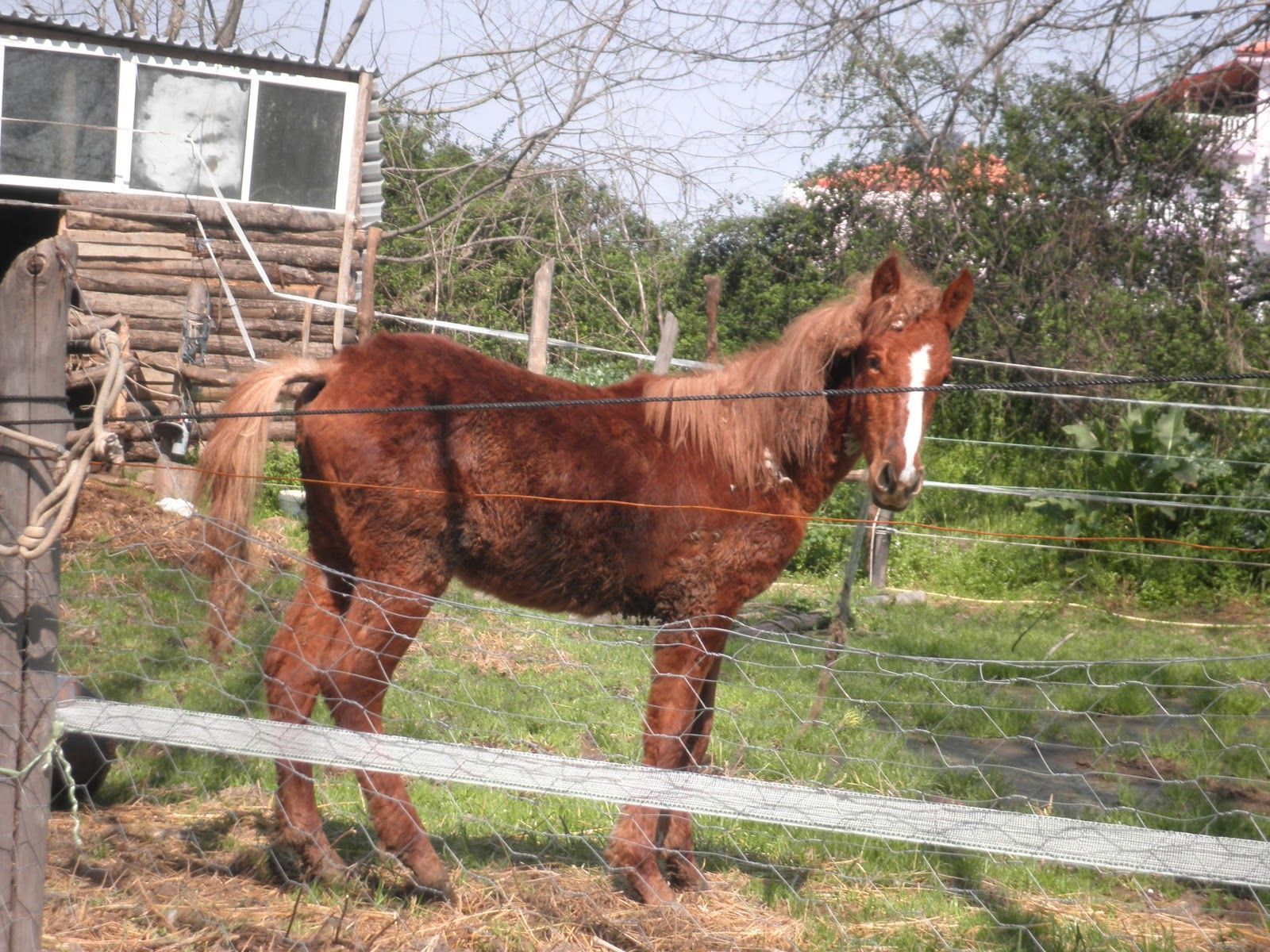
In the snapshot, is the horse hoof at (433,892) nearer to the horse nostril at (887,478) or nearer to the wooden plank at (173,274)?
the horse nostril at (887,478)

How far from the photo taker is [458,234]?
53.2 ft

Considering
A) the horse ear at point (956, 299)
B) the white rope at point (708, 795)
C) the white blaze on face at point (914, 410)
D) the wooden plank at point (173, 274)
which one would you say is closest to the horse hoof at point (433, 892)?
the white rope at point (708, 795)

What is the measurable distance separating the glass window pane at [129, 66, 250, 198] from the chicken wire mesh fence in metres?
6.52

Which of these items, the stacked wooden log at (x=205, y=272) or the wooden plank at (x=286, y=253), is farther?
the wooden plank at (x=286, y=253)

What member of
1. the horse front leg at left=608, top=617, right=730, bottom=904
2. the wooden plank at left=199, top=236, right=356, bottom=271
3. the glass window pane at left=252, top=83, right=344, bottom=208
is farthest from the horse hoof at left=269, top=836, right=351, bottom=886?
the glass window pane at left=252, top=83, right=344, bottom=208

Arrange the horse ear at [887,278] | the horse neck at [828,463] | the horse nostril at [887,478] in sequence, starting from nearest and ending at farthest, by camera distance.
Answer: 1. the horse nostril at [887,478]
2. the horse ear at [887,278]
3. the horse neck at [828,463]

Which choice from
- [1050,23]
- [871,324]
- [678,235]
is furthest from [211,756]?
[678,235]

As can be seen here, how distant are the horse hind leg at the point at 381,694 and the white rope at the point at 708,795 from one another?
577 millimetres

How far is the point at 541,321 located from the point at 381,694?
444cm

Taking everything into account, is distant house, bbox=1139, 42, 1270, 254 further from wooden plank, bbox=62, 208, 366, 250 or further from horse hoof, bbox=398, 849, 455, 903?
horse hoof, bbox=398, 849, 455, 903

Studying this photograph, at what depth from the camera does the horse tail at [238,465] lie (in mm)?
3777

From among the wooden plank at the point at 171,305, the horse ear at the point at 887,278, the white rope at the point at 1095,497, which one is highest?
the horse ear at the point at 887,278

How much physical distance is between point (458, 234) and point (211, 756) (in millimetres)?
12429

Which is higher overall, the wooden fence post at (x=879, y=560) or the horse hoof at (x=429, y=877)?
the wooden fence post at (x=879, y=560)
